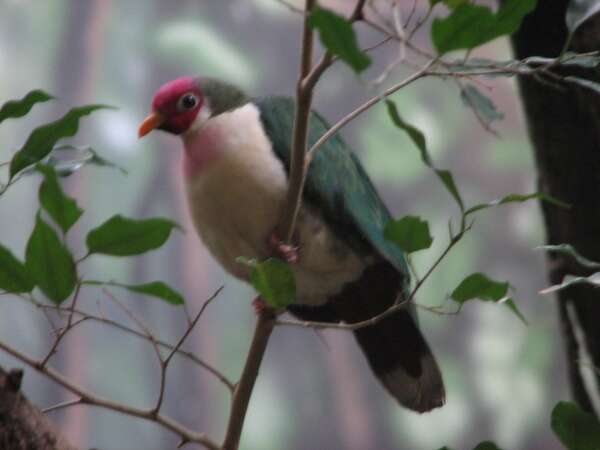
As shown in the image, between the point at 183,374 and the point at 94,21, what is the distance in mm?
1031

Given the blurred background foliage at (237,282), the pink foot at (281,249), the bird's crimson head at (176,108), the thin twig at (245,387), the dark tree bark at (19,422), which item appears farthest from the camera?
the blurred background foliage at (237,282)

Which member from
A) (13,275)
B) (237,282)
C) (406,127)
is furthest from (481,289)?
(237,282)

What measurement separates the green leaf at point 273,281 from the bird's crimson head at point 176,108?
0.59 metres

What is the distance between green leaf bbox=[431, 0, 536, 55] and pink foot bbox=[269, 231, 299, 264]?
1.15 feet

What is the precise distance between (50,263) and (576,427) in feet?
1.73

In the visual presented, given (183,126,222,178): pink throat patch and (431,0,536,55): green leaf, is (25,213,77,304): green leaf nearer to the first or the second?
(431,0,536,55): green leaf

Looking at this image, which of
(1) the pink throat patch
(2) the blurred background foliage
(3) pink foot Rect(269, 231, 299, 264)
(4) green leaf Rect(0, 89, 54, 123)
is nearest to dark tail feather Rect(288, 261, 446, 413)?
(3) pink foot Rect(269, 231, 299, 264)

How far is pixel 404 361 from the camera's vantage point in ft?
4.55

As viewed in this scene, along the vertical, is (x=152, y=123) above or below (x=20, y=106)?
above

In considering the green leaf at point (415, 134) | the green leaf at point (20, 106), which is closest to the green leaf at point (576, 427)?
the green leaf at point (415, 134)

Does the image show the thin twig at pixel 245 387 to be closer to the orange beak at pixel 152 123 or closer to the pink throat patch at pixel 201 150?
the pink throat patch at pixel 201 150

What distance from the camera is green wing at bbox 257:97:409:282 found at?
4.10ft

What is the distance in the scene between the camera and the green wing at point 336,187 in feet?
4.10

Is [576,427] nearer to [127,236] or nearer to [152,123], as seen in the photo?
[127,236]
